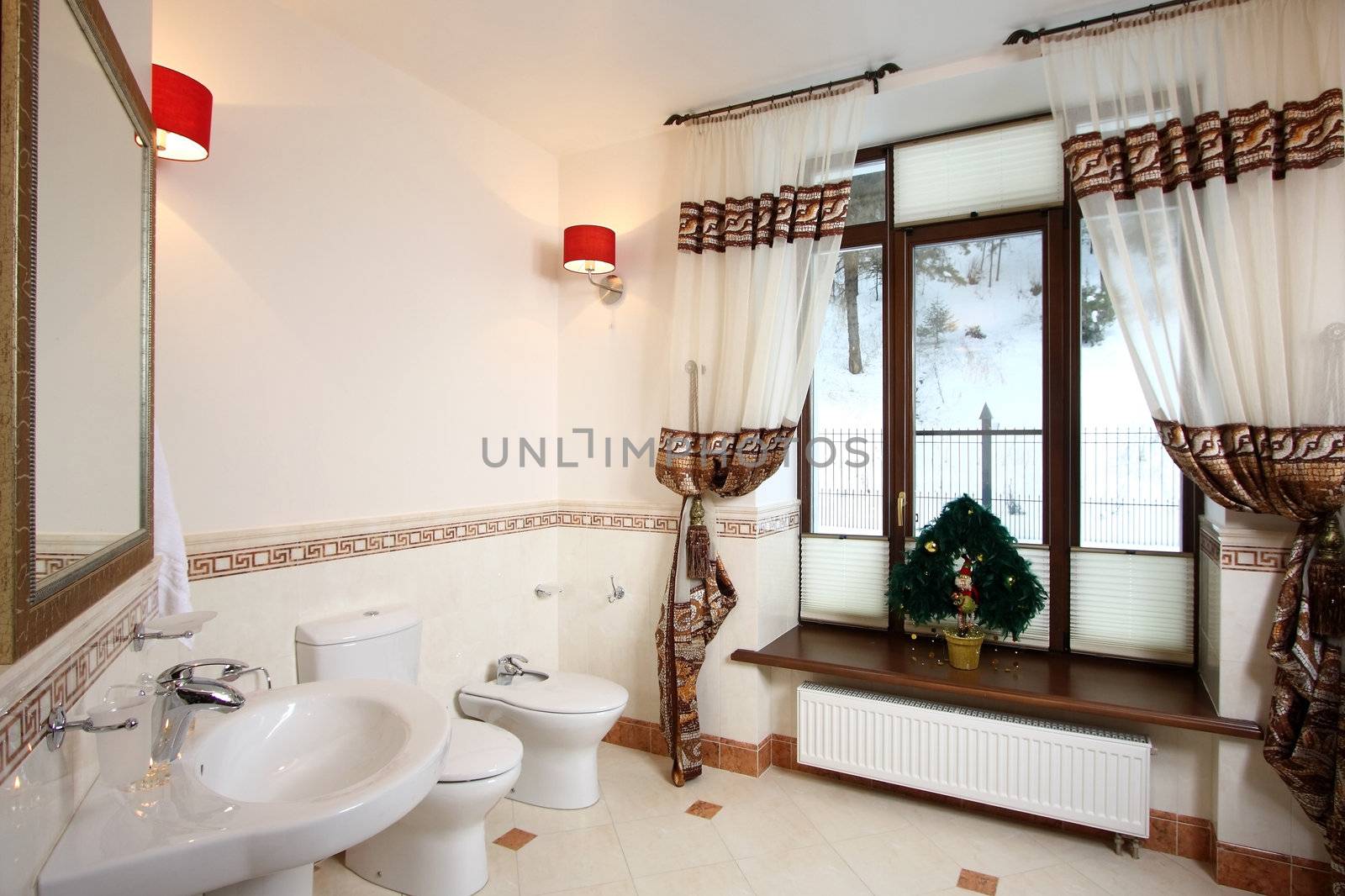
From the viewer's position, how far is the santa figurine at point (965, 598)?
256 centimetres

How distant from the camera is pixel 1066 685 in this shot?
7.77 ft

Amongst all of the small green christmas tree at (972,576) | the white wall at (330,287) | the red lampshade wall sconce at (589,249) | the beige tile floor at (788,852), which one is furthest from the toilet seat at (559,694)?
the red lampshade wall sconce at (589,249)

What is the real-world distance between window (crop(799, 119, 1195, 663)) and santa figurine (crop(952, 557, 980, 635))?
0.34 metres

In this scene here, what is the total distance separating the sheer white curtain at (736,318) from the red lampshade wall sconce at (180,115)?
61.9 inches

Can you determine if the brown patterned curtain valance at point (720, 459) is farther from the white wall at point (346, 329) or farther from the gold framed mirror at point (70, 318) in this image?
the gold framed mirror at point (70, 318)

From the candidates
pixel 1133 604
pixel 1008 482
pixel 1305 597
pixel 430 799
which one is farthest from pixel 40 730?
pixel 1133 604

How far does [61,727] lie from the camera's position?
906 mm

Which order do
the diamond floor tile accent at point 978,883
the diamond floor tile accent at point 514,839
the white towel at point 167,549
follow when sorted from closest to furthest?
the white towel at point 167,549
the diamond floor tile accent at point 978,883
the diamond floor tile accent at point 514,839

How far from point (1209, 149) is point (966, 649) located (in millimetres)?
1712

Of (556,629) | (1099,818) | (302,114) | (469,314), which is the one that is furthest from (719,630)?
(302,114)

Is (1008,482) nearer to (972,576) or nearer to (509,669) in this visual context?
(972,576)

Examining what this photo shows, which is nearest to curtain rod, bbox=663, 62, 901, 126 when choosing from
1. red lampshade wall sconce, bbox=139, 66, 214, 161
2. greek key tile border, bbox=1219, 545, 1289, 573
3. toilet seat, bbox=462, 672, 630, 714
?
red lampshade wall sconce, bbox=139, 66, 214, 161

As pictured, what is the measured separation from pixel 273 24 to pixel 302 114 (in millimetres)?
247

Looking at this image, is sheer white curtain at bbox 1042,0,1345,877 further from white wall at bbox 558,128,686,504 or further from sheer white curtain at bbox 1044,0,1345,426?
white wall at bbox 558,128,686,504
